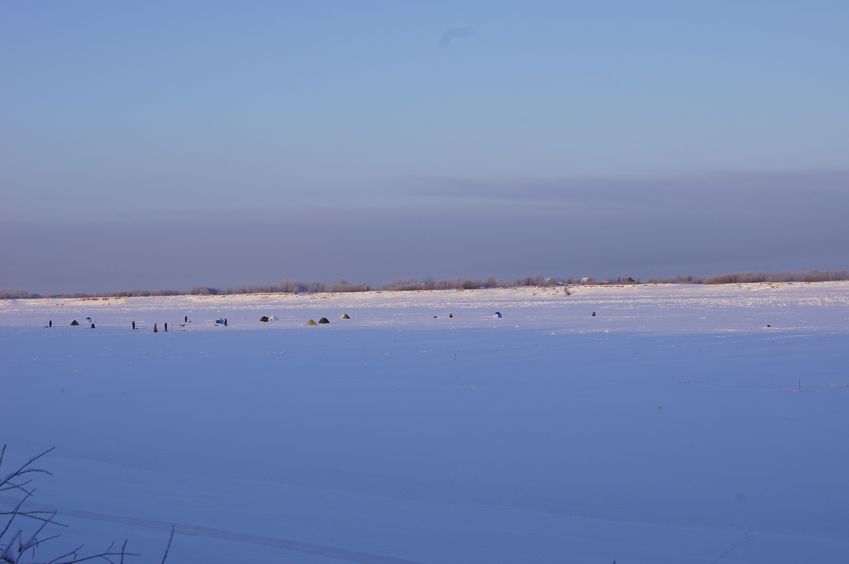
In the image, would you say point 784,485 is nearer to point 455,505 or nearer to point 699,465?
point 699,465

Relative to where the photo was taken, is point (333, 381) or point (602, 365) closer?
point (333, 381)

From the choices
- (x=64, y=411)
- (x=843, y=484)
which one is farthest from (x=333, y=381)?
(x=843, y=484)

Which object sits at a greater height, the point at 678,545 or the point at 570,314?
the point at 570,314

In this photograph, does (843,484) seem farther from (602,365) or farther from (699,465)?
(602,365)

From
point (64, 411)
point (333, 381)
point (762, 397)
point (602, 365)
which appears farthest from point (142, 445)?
point (602, 365)

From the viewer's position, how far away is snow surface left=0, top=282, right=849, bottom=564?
6074mm

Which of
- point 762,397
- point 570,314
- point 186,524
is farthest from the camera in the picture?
point 570,314

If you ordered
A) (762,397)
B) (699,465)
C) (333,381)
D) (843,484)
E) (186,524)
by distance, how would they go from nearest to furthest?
(186,524) → (843,484) → (699,465) → (762,397) → (333,381)

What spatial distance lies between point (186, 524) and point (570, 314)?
26070 mm

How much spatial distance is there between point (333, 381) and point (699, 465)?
7.13 meters

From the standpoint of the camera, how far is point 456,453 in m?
8.53

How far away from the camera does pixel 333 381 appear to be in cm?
1400

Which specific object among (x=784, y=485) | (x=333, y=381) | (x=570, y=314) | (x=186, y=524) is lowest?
(x=186, y=524)

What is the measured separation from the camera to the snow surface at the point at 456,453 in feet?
19.9
